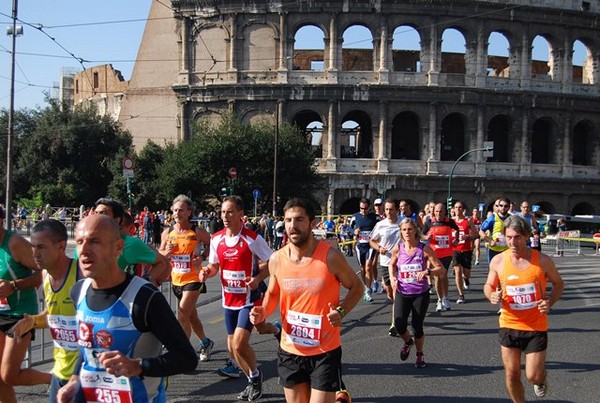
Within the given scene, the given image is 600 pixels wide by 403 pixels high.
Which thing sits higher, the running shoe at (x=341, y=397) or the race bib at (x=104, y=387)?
the race bib at (x=104, y=387)

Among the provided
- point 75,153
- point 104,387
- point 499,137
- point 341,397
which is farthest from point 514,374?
point 75,153

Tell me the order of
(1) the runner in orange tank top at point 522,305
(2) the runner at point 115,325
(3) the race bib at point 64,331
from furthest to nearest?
(1) the runner in orange tank top at point 522,305 < (3) the race bib at point 64,331 < (2) the runner at point 115,325

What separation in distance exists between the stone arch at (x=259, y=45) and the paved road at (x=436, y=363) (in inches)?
1160

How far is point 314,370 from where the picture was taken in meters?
4.34

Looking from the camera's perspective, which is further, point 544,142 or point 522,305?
point 544,142


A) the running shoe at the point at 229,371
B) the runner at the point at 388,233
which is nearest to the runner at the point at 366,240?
the runner at the point at 388,233

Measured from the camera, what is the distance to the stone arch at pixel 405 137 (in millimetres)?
41375

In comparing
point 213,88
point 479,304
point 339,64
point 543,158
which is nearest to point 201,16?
point 213,88

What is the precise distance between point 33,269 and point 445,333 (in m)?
6.12

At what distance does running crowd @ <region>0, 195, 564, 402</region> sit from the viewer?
3.06 meters

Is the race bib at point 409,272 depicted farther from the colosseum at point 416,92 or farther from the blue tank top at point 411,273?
the colosseum at point 416,92

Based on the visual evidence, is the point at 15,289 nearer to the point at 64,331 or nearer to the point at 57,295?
the point at 57,295

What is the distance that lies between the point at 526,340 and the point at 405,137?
3724 centimetres

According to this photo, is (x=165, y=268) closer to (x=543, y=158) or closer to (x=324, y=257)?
(x=324, y=257)
